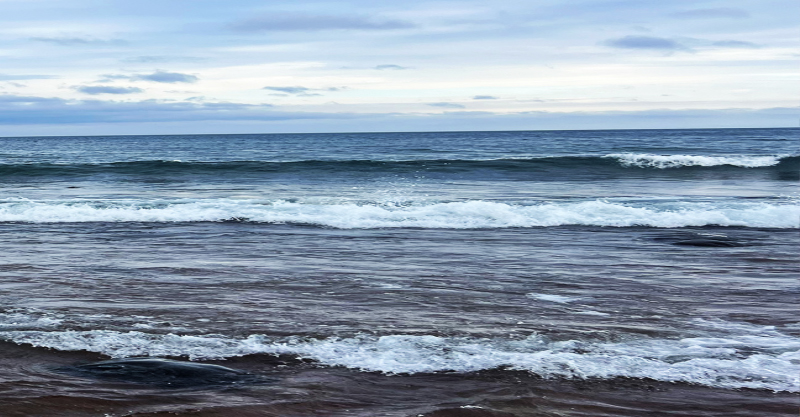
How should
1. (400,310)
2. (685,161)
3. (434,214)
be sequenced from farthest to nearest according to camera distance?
(685,161) < (434,214) < (400,310)

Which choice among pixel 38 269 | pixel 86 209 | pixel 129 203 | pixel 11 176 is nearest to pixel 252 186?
pixel 129 203

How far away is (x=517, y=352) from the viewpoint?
17.5 ft

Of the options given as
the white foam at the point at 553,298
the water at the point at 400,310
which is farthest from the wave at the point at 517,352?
the white foam at the point at 553,298

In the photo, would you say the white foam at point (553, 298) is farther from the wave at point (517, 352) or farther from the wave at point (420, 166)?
the wave at point (420, 166)

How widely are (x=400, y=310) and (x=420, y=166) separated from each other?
23.5 meters

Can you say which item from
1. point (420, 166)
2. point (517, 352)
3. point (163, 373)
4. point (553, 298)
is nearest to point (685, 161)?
point (420, 166)

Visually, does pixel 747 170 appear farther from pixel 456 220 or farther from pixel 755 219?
pixel 456 220

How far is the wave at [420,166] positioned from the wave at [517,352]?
869 inches

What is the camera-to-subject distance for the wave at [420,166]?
2842cm

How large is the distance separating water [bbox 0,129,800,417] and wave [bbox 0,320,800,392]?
0.9 inches

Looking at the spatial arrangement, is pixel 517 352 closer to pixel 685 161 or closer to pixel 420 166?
pixel 420 166

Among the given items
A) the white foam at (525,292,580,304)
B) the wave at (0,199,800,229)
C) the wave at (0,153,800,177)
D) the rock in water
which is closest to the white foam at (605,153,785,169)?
the wave at (0,153,800,177)

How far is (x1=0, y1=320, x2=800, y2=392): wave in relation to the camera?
487 centimetres

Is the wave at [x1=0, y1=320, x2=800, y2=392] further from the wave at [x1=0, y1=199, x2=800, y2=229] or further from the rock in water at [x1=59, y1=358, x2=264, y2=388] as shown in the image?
the wave at [x1=0, y1=199, x2=800, y2=229]
